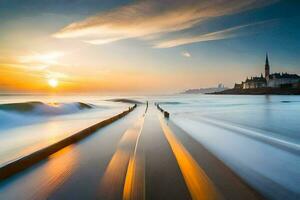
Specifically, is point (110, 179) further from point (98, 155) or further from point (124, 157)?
point (98, 155)

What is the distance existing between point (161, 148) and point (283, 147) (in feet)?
→ 14.8

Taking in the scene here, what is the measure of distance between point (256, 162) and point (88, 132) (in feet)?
25.0

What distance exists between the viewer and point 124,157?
250 inches

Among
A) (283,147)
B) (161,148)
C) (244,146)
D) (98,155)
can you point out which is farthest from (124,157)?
(283,147)

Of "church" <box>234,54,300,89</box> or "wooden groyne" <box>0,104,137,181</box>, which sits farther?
"church" <box>234,54,300,89</box>

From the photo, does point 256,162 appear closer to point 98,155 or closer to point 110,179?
point 110,179

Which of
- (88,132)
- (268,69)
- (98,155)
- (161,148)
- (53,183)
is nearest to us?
(53,183)

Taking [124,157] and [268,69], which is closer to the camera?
[124,157]

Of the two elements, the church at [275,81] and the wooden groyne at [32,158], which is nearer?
the wooden groyne at [32,158]

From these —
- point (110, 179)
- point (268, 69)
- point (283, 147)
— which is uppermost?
point (268, 69)

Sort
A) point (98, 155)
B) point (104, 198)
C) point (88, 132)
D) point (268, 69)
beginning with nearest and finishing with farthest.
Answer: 1. point (104, 198)
2. point (98, 155)
3. point (88, 132)
4. point (268, 69)

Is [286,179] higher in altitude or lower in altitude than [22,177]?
lower

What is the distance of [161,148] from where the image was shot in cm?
753

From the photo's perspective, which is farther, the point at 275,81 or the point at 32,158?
the point at 275,81
